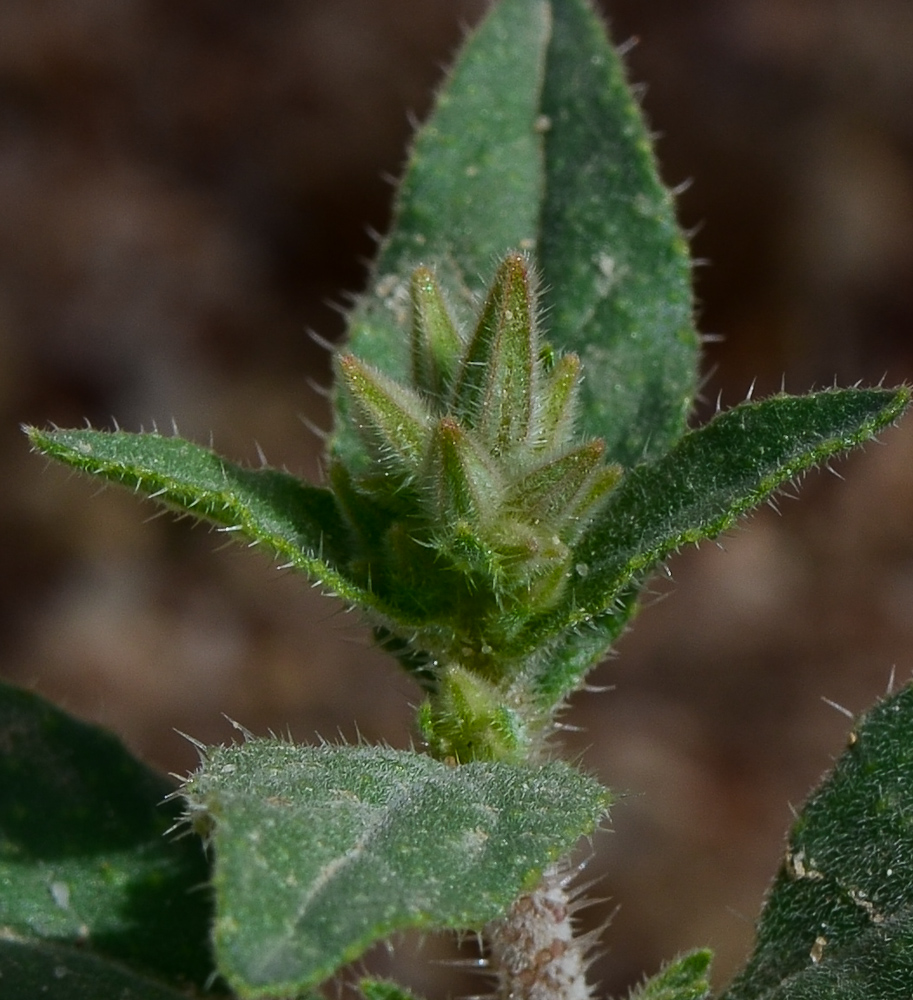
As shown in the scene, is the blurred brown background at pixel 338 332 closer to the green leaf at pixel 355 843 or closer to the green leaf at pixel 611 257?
the green leaf at pixel 611 257

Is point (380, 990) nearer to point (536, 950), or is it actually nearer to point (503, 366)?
point (536, 950)

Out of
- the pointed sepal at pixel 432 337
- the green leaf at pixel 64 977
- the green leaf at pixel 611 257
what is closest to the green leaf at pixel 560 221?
the green leaf at pixel 611 257

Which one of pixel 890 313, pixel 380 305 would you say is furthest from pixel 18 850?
pixel 890 313

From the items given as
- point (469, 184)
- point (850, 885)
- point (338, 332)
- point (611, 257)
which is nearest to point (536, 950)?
point (850, 885)

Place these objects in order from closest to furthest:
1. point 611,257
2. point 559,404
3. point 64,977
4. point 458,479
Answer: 1. point 458,479
2. point 559,404
3. point 64,977
4. point 611,257

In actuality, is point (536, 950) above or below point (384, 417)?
below

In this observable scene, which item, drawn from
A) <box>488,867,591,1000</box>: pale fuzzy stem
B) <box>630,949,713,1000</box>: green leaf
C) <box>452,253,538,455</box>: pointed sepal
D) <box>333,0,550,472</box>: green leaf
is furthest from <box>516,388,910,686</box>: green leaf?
<box>333,0,550,472</box>: green leaf
